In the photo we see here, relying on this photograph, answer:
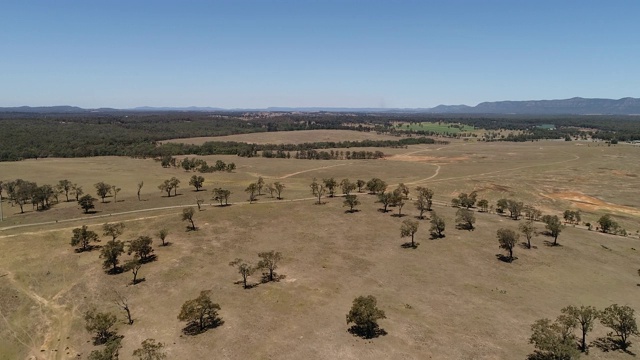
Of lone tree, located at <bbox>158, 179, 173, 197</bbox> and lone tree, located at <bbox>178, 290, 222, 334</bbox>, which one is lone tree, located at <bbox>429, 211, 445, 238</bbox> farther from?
lone tree, located at <bbox>158, 179, 173, 197</bbox>

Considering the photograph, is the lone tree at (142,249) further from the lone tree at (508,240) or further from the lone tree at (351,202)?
the lone tree at (508,240)

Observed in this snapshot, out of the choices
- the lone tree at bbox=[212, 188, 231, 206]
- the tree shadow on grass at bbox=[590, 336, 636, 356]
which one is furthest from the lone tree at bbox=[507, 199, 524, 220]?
the lone tree at bbox=[212, 188, 231, 206]

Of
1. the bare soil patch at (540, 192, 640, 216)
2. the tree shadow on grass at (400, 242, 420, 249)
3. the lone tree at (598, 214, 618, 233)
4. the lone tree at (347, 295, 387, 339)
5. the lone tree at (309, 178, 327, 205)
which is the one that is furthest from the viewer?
the lone tree at (309, 178, 327, 205)

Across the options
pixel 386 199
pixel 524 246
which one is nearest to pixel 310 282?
pixel 386 199

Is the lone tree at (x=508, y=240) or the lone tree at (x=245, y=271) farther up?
the lone tree at (x=508, y=240)

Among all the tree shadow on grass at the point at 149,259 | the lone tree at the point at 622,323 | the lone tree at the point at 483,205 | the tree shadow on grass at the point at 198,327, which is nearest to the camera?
the lone tree at the point at 622,323

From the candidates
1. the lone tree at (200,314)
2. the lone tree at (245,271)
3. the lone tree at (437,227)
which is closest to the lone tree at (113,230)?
the lone tree at (245,271)

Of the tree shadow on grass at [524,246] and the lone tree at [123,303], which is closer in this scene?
the lone tree at [123,303]
